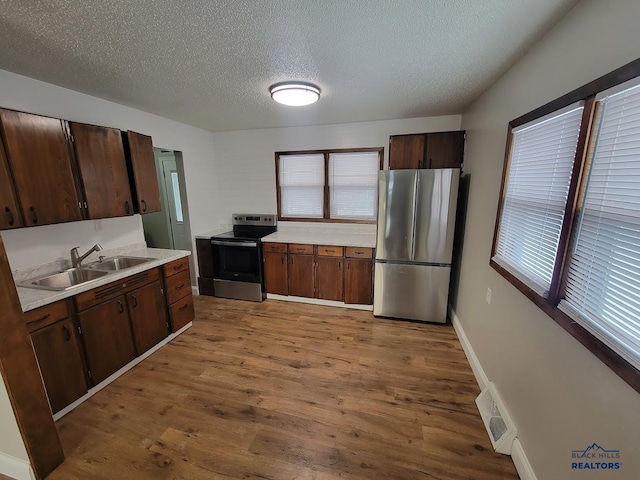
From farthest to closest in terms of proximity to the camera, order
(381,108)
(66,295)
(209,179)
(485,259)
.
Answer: (209,179) < (381,108) < (485,259) < (66,295)

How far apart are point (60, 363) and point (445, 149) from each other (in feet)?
13.3

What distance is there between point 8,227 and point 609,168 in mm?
3369

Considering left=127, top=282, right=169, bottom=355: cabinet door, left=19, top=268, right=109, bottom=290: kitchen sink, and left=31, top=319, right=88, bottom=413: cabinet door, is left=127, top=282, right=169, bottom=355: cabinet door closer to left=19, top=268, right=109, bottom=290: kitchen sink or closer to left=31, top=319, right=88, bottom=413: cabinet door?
left=19, top=268, right=109, bottom=290: kitchen sink

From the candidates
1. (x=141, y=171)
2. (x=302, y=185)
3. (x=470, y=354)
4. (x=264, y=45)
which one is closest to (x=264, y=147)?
(x=302, y=185)

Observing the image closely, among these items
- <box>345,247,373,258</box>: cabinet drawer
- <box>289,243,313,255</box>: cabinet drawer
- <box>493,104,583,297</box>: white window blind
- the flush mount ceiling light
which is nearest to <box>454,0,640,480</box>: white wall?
<box>493,104,583,297</box>: white window blind

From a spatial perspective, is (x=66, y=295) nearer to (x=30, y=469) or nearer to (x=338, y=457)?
(x=30, y=469)

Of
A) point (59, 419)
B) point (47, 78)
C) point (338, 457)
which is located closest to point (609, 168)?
point (338, 457)

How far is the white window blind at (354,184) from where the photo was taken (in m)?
3.77

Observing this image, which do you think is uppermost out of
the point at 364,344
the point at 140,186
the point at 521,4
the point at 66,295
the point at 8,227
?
the point at 521,4

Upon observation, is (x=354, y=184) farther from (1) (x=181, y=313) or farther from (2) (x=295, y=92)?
(1) (x=181, y=313)

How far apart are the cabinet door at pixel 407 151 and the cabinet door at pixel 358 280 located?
131 cm

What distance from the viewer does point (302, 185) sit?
4078 millimetres

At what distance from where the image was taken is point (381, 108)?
120 inches

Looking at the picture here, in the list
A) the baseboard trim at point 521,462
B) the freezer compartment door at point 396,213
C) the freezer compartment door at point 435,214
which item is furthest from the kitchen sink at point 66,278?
the baseboard trim at point 521,462
